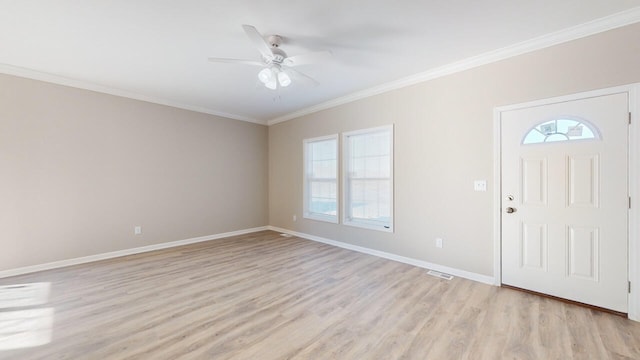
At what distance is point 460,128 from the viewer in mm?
3191

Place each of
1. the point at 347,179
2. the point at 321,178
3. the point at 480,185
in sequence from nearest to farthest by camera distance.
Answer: the point at 480,185 < the point at 347,179 < the point at 321,178

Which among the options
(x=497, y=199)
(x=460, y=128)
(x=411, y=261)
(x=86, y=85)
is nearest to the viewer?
(x=497, y=199)

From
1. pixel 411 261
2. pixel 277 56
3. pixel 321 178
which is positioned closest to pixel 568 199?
pixel 411 261

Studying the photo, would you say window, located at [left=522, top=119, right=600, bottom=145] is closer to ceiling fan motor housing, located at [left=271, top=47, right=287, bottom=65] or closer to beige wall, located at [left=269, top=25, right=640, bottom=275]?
beige wall, located at [left=269, top=25, right=640, bottom=275]

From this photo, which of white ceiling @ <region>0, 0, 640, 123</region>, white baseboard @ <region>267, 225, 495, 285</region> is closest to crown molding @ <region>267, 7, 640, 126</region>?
white ceiling @ <region>0, 0, 640, 123</region>

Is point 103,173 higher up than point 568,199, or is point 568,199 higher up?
point 103,173

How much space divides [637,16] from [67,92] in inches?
258

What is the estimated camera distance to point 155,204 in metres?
4.46

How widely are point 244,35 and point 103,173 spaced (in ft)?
10.7

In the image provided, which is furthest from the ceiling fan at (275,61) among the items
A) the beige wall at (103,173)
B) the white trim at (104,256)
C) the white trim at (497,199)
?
the white trim at (104,256)

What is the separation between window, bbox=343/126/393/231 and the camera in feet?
13.2

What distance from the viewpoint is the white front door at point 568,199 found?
228 centimetres

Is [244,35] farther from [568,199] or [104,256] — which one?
[104,256]

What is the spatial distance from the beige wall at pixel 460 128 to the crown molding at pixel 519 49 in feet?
0.19
